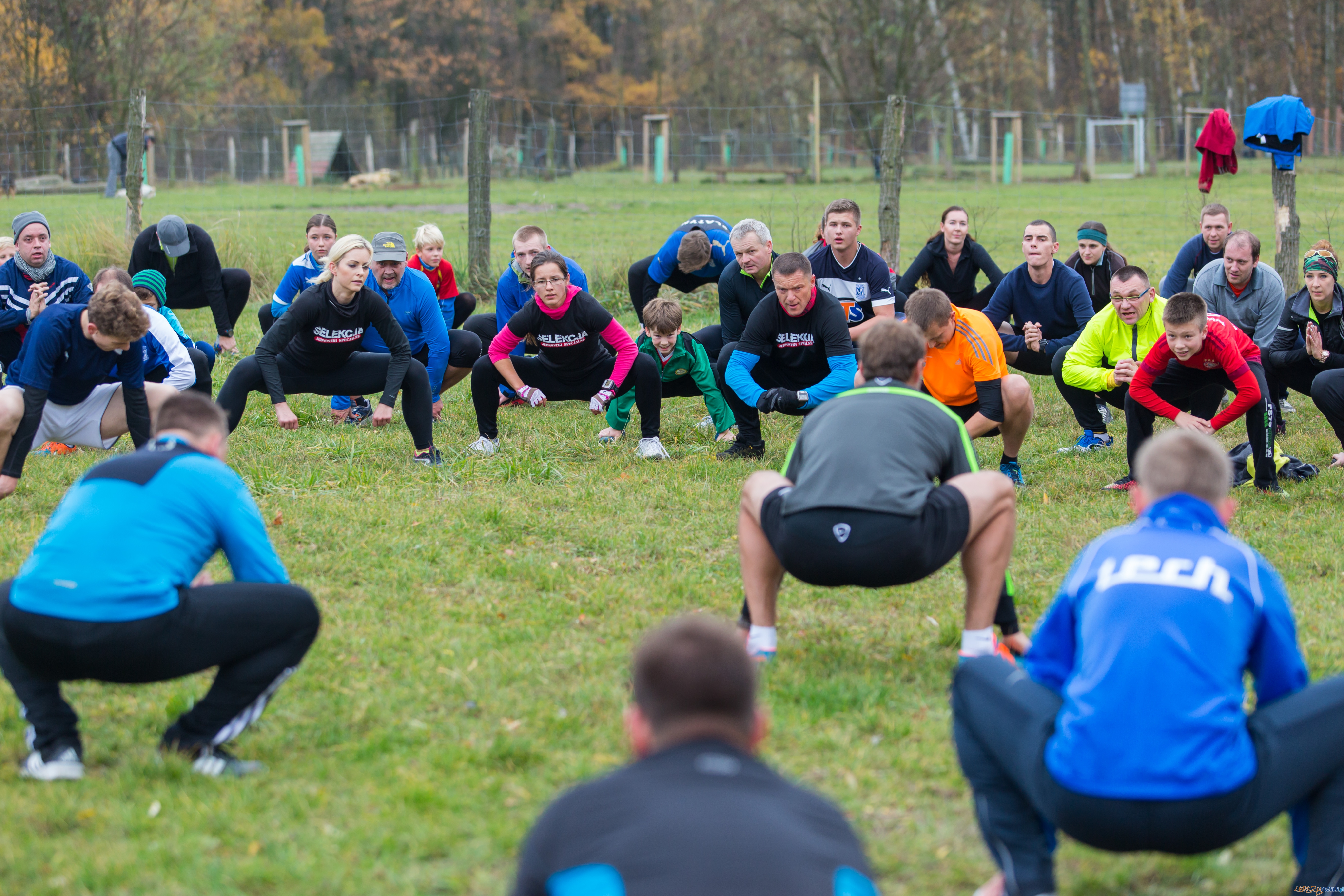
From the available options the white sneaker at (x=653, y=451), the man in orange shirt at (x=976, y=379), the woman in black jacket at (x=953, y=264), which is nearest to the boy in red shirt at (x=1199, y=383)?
the man in orange shirt at (x=976, y=379)

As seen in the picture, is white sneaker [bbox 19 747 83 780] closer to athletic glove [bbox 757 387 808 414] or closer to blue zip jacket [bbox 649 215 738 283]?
athletic glove [bbox 757 387 808 414]

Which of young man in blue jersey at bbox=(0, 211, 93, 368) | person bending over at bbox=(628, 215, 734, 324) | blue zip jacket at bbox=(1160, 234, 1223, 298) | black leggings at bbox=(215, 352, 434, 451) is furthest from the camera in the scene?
blue zip jacket at bbox=(1160, 234, 1223, 298)

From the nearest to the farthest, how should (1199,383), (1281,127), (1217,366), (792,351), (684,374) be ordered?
1. (1217,366)
2. (1199,383)
3. (792,351)
4. (684,374)
5. (1281,127)

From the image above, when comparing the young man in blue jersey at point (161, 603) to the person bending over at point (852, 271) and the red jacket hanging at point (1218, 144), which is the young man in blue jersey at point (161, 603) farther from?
the red jacket hanging at point (1218, 144)

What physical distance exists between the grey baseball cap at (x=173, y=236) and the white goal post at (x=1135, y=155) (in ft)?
92.4

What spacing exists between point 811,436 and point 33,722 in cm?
278

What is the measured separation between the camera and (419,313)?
8.57 meters

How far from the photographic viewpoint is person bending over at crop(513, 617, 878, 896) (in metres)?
1.89

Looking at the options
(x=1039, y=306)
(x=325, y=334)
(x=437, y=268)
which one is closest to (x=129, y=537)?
(x=325, y=334)

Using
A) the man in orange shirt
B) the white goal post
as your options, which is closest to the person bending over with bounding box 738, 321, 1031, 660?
the man in orange shirt

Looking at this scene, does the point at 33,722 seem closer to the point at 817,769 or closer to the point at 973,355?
the point at 817,769

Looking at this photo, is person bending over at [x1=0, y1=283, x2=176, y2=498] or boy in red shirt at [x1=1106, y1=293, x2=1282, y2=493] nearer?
person bending over at [x1=0, y1=283, x2=176, y2=498]

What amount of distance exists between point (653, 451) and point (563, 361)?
98cm

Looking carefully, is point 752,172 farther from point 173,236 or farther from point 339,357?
point 339,357
